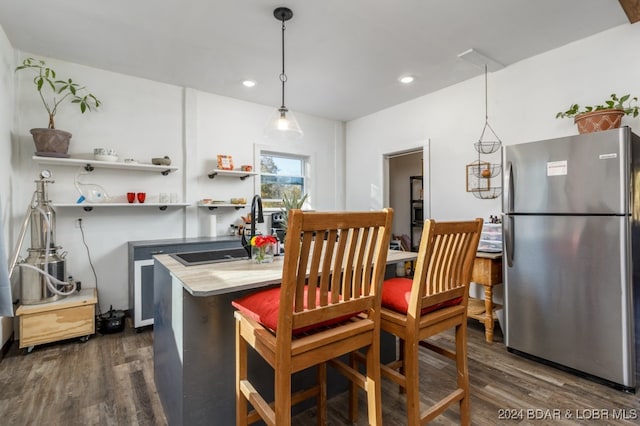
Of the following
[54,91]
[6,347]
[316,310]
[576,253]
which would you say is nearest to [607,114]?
[576,253]

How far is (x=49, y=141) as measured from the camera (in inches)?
110

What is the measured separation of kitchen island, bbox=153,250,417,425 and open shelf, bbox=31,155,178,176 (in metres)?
1.95

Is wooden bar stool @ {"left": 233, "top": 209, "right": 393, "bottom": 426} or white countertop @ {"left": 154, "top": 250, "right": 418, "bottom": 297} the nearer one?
wooden bar stool @ {"left": 233, "top": 209, "right": 393, "bottom": 426}

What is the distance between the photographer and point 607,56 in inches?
100

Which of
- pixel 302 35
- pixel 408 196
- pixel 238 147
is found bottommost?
pixel 408 196

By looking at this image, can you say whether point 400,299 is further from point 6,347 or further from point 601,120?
point 6,347

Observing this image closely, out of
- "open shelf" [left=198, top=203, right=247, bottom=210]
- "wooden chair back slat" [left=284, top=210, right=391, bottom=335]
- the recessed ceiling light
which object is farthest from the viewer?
"open shelf" [left=198, top=203, right=247, bottom=210]

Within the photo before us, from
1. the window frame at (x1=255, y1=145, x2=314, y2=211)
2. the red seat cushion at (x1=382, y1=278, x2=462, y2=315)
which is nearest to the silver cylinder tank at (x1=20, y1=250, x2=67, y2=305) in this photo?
the window frame at (x1=255, y1=145, x2=314, y2=211)

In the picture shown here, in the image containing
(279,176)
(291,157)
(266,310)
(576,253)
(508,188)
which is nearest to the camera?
(266,310)

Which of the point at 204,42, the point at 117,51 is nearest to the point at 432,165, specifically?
the point at 204,42

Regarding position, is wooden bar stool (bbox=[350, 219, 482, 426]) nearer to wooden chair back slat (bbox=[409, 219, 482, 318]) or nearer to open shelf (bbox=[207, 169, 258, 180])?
wooden chair back slat (bbox=[409, 219, 482, 318])

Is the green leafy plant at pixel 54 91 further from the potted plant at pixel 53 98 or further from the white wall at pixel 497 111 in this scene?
the white wall at pixel 497 111

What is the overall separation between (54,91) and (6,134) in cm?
65

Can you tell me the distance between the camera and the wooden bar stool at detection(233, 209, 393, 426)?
3.56 ft
